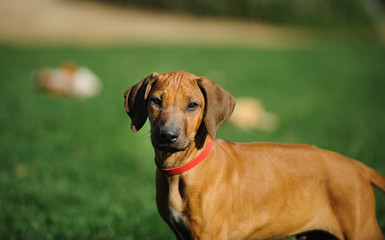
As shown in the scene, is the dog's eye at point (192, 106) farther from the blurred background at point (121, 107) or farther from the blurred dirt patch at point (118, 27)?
the blurred dirt patch at point (118, 27)

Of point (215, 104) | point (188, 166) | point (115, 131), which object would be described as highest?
point (215, 104)

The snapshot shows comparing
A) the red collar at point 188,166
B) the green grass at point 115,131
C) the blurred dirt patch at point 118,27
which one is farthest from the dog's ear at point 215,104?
the blurred dirt patch at point 118,27

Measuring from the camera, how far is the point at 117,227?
176 inches

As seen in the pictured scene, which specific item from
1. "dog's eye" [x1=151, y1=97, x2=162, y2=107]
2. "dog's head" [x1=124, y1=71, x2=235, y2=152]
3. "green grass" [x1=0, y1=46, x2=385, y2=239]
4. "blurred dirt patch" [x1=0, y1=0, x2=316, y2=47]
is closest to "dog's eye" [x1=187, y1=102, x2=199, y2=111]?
"dog's head" [x1=124, y1=71, x2=235, y2=152]

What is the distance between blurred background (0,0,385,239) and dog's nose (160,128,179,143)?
1.60 m

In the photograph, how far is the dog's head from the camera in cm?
290

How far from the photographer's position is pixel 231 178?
3184 millimetres

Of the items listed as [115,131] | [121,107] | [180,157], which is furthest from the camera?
[121,107]

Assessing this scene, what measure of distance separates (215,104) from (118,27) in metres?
24.0

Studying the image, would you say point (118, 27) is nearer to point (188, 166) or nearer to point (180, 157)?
point (180, 157)

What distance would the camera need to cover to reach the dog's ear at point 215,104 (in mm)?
3055

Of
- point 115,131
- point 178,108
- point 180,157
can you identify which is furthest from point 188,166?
point 115,131

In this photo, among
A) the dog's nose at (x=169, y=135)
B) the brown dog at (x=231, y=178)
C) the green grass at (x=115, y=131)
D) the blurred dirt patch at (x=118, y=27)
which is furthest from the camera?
the blurred dirt patch at (x=118, y=27)

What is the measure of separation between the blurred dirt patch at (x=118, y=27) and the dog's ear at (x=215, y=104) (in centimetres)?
1866
